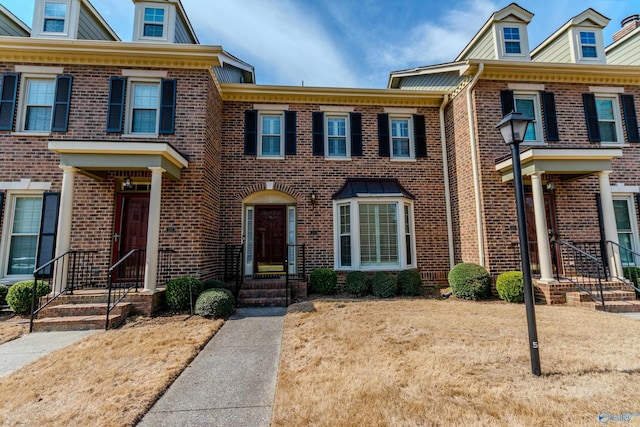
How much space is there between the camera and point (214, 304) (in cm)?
600

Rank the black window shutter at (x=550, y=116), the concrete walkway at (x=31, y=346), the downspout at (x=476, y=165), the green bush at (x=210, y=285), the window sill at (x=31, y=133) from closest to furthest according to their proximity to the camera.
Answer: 1. the concrete walkway at (x=31, y=346)
2. the green bush at (x=210, y=285)
3. the window sill at (x=31, y=133)
4. the downspout at (x=476, y=165)
5. the black window shutter at (x=550, y=116)

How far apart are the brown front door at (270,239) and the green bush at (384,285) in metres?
2.75

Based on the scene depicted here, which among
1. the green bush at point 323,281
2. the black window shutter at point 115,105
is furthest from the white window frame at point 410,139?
the black window shutter at point 115,105

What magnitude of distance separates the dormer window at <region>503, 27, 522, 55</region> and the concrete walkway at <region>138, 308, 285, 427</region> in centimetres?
1027

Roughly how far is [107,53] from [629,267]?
14118 mm

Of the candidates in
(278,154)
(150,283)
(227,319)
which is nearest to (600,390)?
(227,319)

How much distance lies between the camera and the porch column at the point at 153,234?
20.9ft

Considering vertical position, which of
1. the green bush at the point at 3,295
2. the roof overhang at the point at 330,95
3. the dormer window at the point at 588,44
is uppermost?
the dormer window at the point at 588,44

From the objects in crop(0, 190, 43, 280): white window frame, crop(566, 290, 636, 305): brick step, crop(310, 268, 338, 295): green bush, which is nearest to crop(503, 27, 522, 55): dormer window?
crop(566, 290, 636, 305): brick step

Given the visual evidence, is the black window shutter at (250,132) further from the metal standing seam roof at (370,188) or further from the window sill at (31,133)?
the window sill at (31,133)

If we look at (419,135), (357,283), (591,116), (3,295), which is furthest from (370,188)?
(3,295)

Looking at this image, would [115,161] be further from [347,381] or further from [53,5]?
[347,381]

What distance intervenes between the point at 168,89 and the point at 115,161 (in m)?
2.45

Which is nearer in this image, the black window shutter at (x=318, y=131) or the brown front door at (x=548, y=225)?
the brown front door at (x=548, y=225)
